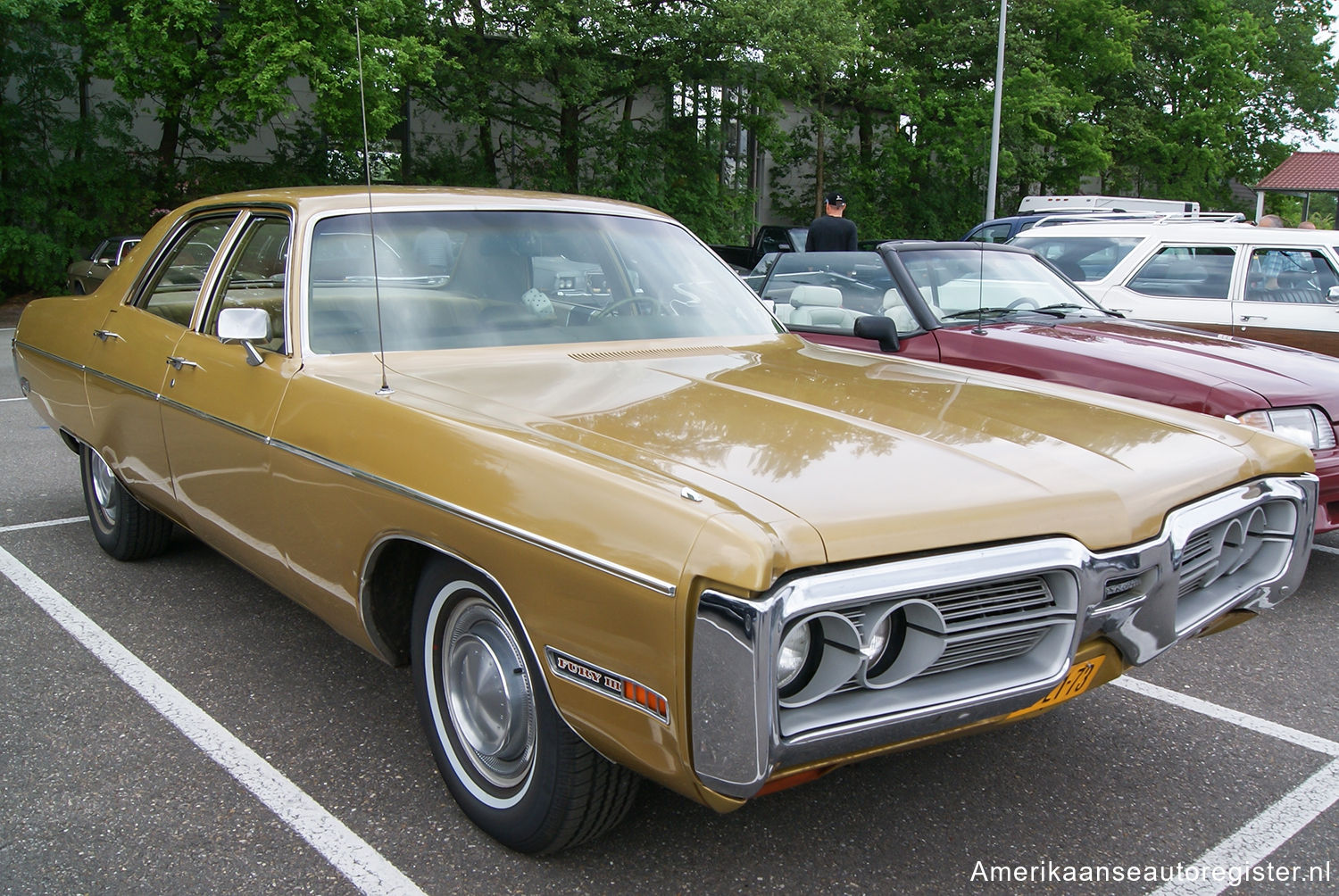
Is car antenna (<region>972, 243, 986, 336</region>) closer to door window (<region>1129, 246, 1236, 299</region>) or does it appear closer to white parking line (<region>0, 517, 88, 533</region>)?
door window (<region>1129, 246, 1236, 299</region>)

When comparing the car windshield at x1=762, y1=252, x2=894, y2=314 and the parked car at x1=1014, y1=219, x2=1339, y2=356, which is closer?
the car windshield at x1=762, y1=252, x2=894, y2=314

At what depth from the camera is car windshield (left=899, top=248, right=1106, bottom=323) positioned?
237 inches

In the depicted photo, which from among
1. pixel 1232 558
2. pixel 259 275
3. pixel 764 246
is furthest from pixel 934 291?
pixel 764 246

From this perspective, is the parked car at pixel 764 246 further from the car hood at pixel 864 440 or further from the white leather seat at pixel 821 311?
the car hood at pixel 864 440

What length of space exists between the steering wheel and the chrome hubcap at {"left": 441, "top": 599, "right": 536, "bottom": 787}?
1.31 m

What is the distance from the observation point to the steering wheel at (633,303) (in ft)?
11.7

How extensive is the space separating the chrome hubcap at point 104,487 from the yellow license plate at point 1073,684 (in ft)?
12.6

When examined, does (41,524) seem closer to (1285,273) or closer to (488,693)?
(488,693)

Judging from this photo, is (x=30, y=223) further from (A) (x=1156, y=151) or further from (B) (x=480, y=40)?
(A) (x=1156, y=151)

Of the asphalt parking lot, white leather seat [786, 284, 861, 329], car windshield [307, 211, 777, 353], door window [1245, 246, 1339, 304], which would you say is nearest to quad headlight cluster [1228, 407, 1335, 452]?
the asphalt parking lot

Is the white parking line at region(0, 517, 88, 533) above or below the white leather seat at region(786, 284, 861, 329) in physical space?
below

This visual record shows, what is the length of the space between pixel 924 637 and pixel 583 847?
100 cm

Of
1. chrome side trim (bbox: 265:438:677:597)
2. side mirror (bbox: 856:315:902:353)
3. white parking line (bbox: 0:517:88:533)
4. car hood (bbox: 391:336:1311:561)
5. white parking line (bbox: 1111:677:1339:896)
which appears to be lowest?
white parking line (bbox: 1111:677:1339:896)

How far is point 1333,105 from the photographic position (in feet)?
124
